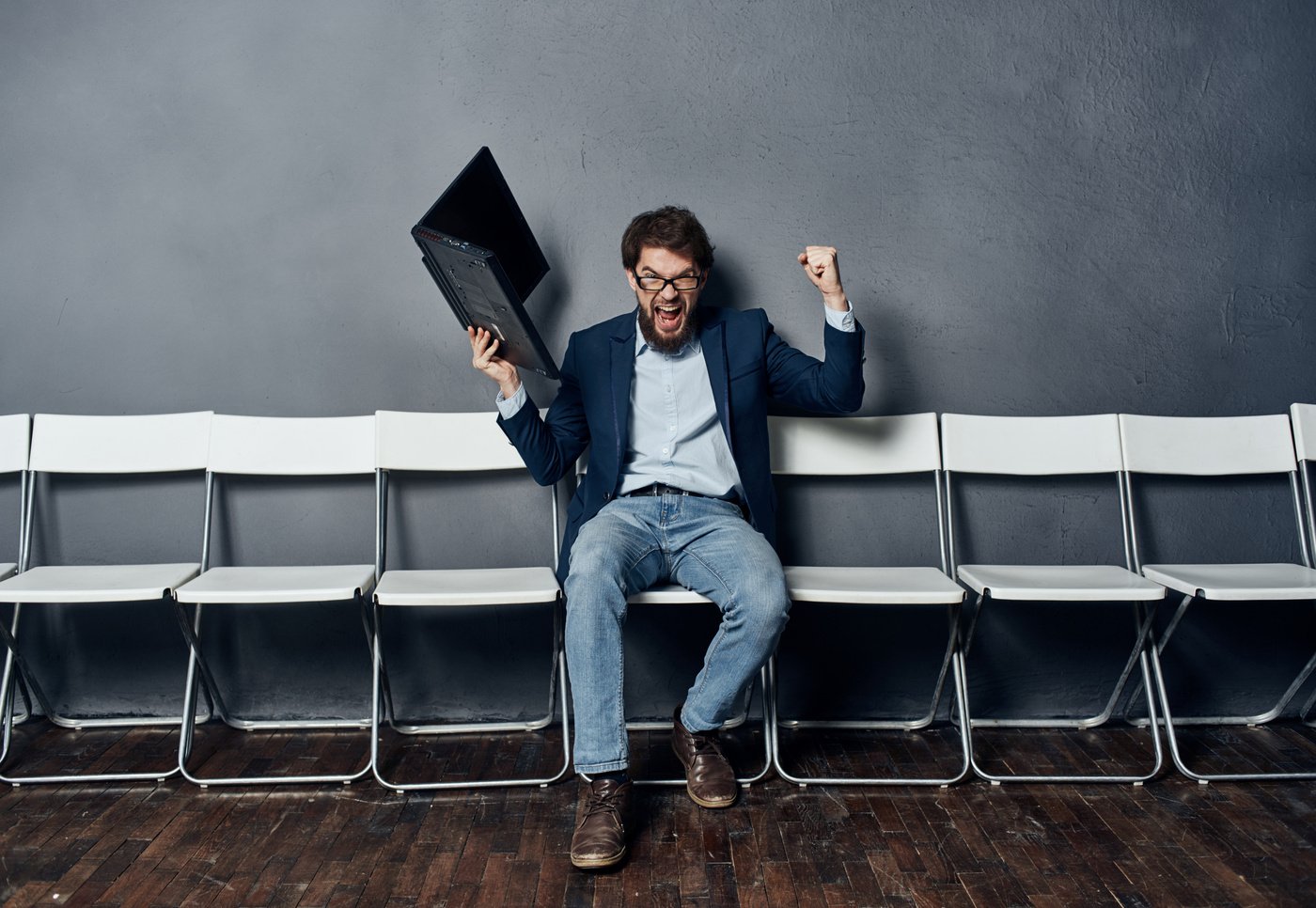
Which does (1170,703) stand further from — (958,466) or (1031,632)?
(958,466)

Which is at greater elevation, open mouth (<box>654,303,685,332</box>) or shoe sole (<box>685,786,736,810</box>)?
open mouth (<box>654,303,685,332</box>)

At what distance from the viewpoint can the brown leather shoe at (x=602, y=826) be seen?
7.13 ft

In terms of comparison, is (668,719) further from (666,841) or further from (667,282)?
(667,282)

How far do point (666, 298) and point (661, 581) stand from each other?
766mm

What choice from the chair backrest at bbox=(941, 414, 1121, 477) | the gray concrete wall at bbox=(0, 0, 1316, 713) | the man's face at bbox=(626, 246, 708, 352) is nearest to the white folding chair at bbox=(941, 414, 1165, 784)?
the chair backrest at bbox=(941, 414, 1121, 477)

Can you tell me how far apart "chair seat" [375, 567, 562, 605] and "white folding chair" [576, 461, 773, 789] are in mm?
250

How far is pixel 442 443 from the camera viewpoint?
9.78 feet

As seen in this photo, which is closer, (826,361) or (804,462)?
(826,361)

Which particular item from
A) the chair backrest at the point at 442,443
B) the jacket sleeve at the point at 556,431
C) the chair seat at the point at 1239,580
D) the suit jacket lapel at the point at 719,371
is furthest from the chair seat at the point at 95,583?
Answer: the chair seat at the point at 1239,580

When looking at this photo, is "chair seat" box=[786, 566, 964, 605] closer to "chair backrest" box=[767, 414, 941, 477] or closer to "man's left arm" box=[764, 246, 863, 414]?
"chair backrest" box=[767, 414, 941, 477]

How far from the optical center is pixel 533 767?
2.77 metres

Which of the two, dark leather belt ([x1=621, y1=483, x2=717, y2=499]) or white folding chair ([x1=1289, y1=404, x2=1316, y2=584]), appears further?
white folding chair ([x1=1289, y1=404, x2=1316, y2=584])

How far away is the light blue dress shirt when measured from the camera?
2.73 m

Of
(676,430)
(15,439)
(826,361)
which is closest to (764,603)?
(676,430)
